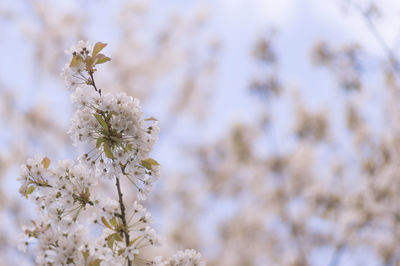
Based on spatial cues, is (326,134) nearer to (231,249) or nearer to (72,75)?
(231,249)

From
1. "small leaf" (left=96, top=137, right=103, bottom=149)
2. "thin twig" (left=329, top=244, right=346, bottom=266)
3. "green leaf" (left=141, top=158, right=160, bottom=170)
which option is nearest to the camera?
"small leaf" (left=96, top=137, right=103, bottom=149)

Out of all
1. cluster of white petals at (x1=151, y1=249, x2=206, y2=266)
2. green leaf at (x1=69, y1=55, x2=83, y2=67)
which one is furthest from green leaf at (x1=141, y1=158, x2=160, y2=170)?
green leaf at (x1=69, y1=55, x2=83, y2=67)

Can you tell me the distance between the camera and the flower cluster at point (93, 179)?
1.56 meters

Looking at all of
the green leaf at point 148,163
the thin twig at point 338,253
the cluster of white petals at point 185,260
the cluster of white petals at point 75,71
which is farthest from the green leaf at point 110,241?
the thin twig at point 338,253

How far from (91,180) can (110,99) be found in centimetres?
38

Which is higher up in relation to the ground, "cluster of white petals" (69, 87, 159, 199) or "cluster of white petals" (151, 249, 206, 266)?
"cluster of white petals" (69, 87, 159, 199)

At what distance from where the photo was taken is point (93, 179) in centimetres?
163

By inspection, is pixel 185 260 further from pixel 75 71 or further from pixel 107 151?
pixel 75 71

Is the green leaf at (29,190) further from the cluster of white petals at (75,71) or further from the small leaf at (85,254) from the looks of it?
the cluster of white petals at (75,71)

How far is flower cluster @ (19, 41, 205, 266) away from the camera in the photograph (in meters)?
1.56

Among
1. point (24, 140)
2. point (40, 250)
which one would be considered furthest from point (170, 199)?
point (40, 250)

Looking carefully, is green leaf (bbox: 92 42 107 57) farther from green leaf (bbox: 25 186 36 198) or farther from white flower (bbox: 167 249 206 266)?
white flower (bbox: 167 249 206 266)

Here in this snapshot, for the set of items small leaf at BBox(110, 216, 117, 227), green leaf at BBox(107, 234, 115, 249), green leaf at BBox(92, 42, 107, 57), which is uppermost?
green leaf at BBox(92, 42, 107, 57)

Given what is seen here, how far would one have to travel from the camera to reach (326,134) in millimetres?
7633
